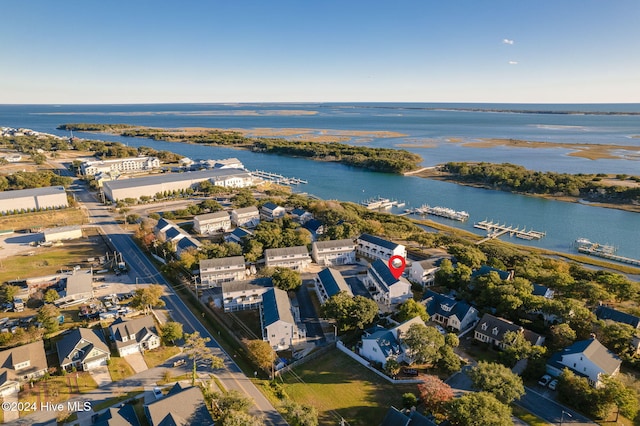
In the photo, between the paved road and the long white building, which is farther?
the long white building

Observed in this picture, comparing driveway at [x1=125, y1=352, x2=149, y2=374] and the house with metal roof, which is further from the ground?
the house with metal roof

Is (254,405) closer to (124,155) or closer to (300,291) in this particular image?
(300,291)

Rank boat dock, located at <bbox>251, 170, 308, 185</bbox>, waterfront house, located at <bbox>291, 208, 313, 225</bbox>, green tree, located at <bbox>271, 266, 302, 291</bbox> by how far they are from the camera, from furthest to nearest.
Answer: boat dock, located at <bbox>251, 170, 308, 185</bbox> < waterfront house, located at <bbox>291, 208, 313, 225</bbox> < green tree, located at <bbox>271, 266, 302, 291</bbox>

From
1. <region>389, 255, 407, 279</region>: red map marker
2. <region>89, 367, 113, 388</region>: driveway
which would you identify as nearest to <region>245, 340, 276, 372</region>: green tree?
<region>89, 367, 113, 388</region>: driveway

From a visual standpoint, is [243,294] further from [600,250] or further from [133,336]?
[600,250]

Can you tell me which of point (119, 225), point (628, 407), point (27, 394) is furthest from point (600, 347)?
point (119, 225)

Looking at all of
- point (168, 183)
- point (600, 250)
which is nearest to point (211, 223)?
point (168, 183)

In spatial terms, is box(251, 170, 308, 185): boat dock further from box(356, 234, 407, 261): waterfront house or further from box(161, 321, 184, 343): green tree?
box(161, 321, 184, 343): green tree
